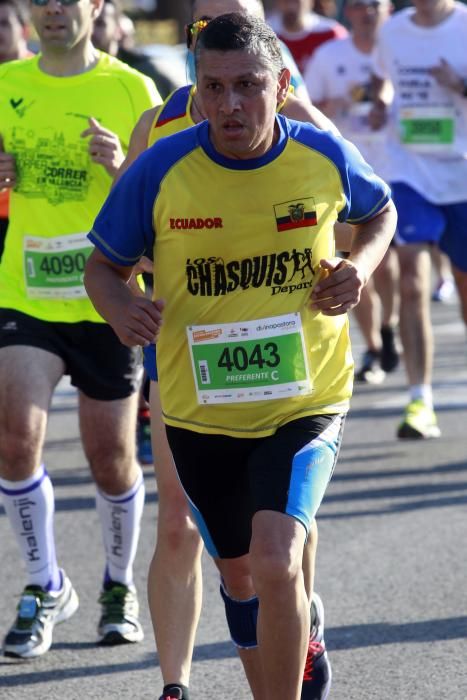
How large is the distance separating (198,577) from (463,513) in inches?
106

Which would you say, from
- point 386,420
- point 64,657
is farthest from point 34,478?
point 386,420

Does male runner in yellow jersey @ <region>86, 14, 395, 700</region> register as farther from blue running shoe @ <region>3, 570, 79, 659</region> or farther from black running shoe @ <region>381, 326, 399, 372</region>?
black running shoe @ <region>381, 326, 399, 372</region>

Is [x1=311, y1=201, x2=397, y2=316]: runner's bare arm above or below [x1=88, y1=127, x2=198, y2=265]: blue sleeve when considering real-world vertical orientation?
below

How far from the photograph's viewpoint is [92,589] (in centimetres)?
626

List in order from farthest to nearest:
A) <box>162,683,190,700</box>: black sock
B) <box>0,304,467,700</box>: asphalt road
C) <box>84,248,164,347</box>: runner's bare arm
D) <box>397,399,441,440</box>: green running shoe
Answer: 1. <box>397,399,441,440</box>: green running shoe
2. <box>0,304,467,700</box>: asphalt road
3. <box>162,683,190,700</box>: black sock
4. <box>84,248,164,347</box>: runner's bare arm

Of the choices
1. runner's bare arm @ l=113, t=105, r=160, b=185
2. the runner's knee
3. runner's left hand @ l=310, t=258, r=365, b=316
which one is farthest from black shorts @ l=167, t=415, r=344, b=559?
runner's bare arm @ l=113, t=105, r=160, b=185

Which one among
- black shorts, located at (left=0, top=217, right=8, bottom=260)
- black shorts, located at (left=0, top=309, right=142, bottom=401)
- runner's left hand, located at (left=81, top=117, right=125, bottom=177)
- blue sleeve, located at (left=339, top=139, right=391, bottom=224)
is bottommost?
black shorts, located at (left=0, top=217, right=8, bottom=260)

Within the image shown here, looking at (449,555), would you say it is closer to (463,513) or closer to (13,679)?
(463,513)

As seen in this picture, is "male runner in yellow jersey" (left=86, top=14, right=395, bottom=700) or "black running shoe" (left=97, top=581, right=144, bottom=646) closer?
"male runner in yellow jersey" (left=86, top=14, right=395, bottom=700)

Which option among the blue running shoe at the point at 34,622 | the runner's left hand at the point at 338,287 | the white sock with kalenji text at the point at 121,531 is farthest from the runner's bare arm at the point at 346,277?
the blue running shoe at the point at 34,622

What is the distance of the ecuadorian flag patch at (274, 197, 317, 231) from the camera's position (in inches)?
163

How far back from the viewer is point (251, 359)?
4199mm

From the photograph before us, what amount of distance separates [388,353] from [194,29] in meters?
6.53

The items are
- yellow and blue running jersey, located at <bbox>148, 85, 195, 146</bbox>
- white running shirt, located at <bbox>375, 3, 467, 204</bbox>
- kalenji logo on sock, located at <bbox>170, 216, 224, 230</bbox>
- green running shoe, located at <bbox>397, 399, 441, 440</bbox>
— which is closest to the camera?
kalenji logo on sock, located at <bbox>170, 216, 224, 230</bbox>
